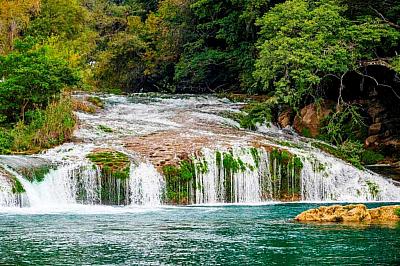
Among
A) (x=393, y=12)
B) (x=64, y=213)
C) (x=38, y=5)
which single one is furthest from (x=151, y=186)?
(x=38, y=5)

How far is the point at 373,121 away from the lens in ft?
90.0

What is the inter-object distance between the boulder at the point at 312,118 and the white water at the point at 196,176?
3.09m

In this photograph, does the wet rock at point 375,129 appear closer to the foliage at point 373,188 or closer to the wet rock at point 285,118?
the wet rock at point 285,118

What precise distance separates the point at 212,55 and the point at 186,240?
2596 cm

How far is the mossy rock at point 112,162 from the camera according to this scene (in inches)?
719

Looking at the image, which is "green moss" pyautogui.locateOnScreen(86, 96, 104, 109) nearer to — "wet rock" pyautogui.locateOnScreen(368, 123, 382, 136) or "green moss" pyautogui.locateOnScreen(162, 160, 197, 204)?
"green moss" pyautogui.locateOnScreen(162, 160, 197, 204)

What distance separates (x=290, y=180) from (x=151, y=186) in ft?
A: 13.8

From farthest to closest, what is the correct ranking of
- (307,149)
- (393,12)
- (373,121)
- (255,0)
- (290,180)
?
(255,0) → (373,121) → (393,12) → (307,149) → (290,180)

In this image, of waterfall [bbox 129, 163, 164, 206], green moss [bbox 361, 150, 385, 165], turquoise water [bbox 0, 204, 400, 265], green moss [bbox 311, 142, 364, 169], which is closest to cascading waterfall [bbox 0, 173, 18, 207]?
turquoise water [bbox 0, 204, 400, 265]

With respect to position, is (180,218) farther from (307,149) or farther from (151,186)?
(307,149)

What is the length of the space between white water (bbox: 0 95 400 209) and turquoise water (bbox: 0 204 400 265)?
2.17 meters

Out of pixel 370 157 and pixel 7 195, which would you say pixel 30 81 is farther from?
pixel 370 157

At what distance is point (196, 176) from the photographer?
63.3 feet

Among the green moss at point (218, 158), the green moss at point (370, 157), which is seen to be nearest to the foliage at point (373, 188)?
the green moss at point (218, 158)
